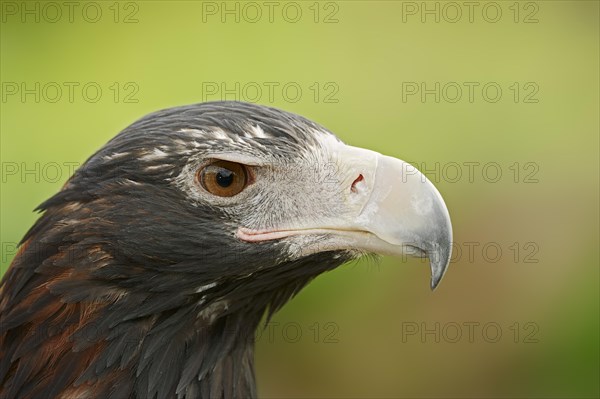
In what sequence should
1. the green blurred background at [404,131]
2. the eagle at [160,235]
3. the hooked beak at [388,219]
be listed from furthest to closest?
the green blurred background at [404,131] < the eagle at [160,235] < the hooked beak at [388,219]

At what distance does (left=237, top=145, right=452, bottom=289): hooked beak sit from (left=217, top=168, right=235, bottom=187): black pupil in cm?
16

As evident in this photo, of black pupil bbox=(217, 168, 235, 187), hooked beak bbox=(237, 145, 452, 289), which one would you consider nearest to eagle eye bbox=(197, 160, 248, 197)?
black pupil bbox=(217, 168, 235, 187)

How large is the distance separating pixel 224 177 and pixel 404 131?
4.72 m

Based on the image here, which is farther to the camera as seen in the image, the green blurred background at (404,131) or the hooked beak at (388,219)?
the green blurred background at (404,131)

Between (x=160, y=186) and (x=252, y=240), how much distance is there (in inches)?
13.3

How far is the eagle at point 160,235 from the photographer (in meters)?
2.81

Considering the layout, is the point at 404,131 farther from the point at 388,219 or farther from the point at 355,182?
the point at 388,219

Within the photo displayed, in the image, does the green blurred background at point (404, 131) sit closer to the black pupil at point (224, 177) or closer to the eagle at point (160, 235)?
the eagle at point (160, 235)

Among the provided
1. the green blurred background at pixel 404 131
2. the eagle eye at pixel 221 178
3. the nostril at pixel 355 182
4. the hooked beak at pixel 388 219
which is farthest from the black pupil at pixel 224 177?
the green blurred background at pixel 404 131

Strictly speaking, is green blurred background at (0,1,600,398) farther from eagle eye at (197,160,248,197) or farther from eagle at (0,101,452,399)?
eagle eye at (197,160,248,197)

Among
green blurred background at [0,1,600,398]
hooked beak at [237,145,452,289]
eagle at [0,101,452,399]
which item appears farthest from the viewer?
→ green blurred background at [0,1,600,398]

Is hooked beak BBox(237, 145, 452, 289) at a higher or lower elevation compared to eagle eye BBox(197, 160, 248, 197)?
lower

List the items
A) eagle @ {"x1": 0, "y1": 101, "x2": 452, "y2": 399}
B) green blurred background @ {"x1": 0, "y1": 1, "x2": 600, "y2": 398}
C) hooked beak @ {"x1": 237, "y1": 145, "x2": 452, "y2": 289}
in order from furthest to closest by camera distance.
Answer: green blurred background @ {"x1": 0, "y1": 1, "x2": 600, "y2": 398} < eagle @ {"x1": 0, "y1": 101, "x2": 452, "y2": 399} < hooked beak @ {"x1": 237, "y1": 145, "x2": 452, "y2": 289}

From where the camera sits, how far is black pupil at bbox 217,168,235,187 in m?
2.80
